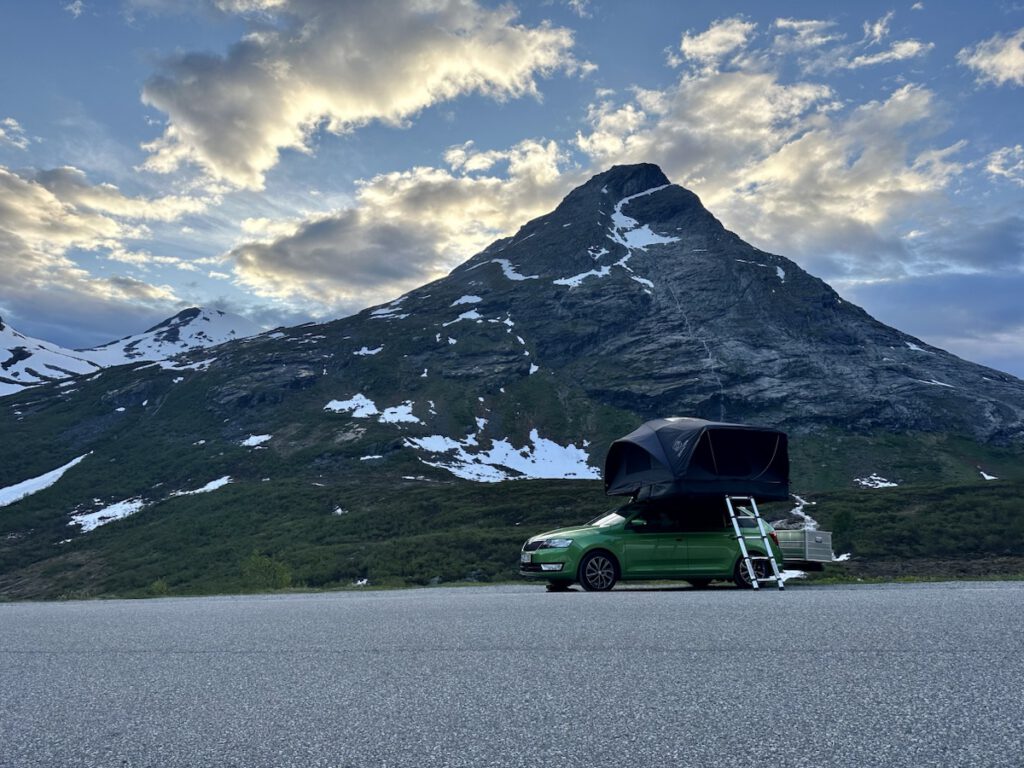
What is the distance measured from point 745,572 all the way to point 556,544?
430 cm

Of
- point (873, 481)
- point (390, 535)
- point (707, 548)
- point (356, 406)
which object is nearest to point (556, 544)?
point (707, 548)

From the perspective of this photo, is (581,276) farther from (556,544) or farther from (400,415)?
(556,544)

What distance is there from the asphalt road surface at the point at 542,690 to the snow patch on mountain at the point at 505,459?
3300 inches

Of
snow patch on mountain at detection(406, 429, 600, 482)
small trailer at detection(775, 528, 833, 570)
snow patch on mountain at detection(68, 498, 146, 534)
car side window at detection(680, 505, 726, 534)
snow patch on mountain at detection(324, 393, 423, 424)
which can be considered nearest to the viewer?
car side window at detection(680, 505, 726, 534)

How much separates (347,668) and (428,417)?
363 feet

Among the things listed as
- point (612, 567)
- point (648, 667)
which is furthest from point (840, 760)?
point (612, 567)

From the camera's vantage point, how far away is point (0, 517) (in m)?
74.1

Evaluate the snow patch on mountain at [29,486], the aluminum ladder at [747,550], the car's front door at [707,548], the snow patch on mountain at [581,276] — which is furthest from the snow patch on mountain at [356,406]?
the aluminum ladder at [747,550]

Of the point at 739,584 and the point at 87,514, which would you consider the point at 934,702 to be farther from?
the point at 87,514

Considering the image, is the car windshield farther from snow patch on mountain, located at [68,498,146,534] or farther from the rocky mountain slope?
snow patch on mountain, located at [68,498,146,534]

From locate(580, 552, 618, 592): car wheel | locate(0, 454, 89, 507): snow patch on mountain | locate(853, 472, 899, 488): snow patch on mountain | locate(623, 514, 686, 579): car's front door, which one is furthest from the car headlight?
locate(853, 472, 899, 488): snow patch on mountain

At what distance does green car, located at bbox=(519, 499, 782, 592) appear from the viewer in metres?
14.1

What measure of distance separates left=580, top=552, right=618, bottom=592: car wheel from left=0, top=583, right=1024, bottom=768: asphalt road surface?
4.98 meters

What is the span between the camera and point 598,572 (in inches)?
556
